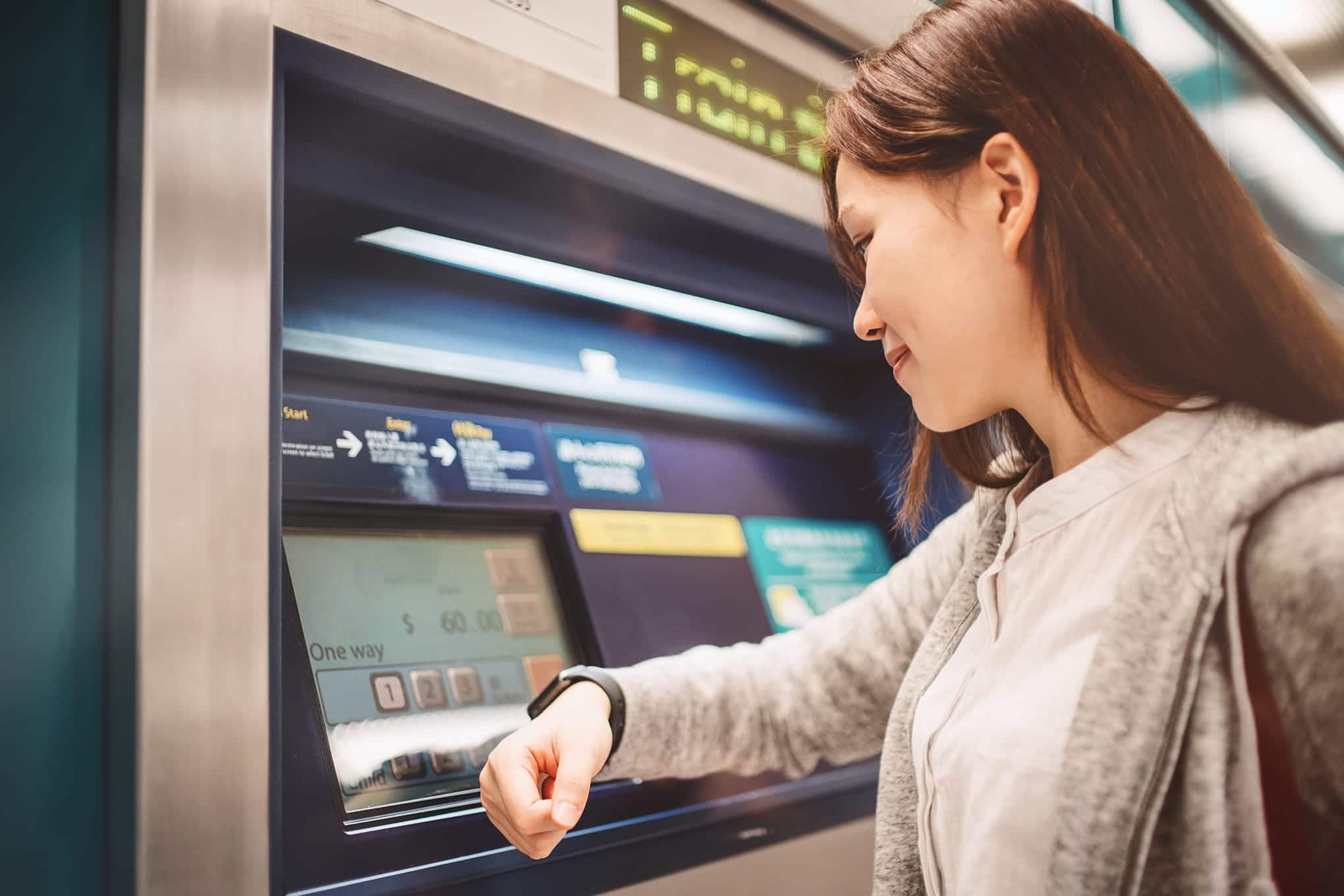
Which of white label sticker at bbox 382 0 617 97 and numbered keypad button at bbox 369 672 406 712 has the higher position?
white label sticker at bbox 382 0 617 97

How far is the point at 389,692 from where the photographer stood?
942mm

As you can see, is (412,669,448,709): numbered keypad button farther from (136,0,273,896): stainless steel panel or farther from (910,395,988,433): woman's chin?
(910,395,988,433): woman's chin

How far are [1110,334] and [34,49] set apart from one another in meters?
0.76

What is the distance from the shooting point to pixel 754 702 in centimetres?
105

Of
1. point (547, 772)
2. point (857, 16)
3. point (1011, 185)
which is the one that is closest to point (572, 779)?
point (547, 772)

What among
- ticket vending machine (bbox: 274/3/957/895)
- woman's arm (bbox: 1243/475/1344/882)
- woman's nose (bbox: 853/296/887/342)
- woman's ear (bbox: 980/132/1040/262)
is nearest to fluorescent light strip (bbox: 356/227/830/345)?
ticket vending machine (bbox: 274/3/957/895)

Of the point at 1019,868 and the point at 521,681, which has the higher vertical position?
the point at 521,681

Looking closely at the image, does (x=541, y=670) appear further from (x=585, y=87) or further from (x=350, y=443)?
(x=585, y=87)

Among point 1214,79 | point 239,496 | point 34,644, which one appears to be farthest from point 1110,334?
point 1214,79

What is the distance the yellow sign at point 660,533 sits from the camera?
3.90 feet

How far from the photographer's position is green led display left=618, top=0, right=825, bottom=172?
1.01 meters

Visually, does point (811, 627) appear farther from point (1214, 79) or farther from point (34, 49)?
point (1214, 79)

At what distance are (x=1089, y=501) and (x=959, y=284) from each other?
7.7 inches

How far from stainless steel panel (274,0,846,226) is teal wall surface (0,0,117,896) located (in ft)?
0.50
